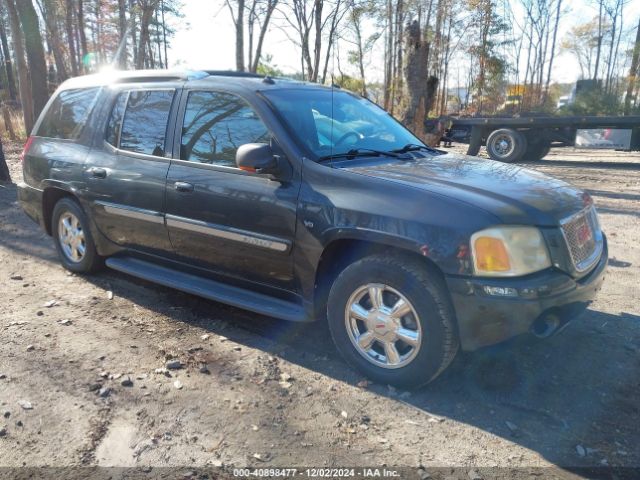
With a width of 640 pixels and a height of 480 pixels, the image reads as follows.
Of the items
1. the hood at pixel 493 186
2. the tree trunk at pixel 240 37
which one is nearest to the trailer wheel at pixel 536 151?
the tree trunk at pixel 240 37

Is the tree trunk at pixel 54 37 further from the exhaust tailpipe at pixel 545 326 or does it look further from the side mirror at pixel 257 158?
the exhaust tailpipe at pixel 545 326

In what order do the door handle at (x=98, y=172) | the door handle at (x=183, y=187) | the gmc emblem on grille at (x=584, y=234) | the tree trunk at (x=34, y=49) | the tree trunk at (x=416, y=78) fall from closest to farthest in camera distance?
the gmc emblem on grille at (x=584, y=234), the door handle at (x=183, y=187), the door handle at (x=98, y=172), the tree trunk at (x=34, y=49), the tree trunk at (x=416, y=78)

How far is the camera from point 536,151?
1494 cm

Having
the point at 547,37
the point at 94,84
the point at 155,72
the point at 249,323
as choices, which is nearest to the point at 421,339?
the point at 249,323

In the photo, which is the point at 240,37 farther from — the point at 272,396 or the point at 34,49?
the point at 272,396

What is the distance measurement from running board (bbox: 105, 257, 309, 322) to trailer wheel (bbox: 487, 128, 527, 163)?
38.6 feet

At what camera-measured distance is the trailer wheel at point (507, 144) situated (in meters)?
14.2

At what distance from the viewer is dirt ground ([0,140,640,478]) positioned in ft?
8.65

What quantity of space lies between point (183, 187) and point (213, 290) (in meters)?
0.79

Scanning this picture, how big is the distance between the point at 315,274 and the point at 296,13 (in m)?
20.2

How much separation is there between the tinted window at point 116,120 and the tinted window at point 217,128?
88 cm

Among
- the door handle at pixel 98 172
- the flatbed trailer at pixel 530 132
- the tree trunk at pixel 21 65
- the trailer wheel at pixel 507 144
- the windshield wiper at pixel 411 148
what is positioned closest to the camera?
the windshield wiper at pixel 411 148

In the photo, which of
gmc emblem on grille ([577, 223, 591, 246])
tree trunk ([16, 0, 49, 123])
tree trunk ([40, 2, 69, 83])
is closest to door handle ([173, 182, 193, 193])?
gmc emblem on grille ([577, 223, 591, 246])

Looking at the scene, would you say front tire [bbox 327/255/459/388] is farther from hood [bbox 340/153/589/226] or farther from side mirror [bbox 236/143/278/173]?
side mirror [bbox 236/143/278/173]
